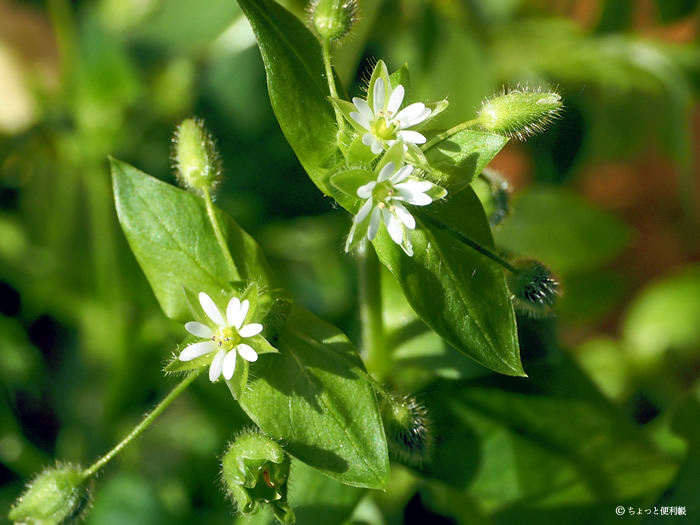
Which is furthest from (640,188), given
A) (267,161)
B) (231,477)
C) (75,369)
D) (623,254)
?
(231,477)

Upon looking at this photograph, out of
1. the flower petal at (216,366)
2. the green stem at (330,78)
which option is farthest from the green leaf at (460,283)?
the flower petal at (216,366)

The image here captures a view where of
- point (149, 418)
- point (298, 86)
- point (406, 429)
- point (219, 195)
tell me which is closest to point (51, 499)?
point (149, 418)

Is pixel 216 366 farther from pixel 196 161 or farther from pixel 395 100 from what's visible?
pixel 395 100

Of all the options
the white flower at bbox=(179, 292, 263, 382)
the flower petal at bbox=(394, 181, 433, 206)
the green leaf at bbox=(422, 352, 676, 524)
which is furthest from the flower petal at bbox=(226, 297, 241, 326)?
the green leaf at bbox=(422, 352, 676, 524)

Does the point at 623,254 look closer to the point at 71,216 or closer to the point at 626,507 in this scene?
the point at 626,507

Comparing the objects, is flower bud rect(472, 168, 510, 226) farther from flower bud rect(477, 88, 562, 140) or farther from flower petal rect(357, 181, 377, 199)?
flower petal rect(357, 181, 377, 199)

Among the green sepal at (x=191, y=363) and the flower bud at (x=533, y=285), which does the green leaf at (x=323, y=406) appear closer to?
the green sepal at (x=191, y=363)
